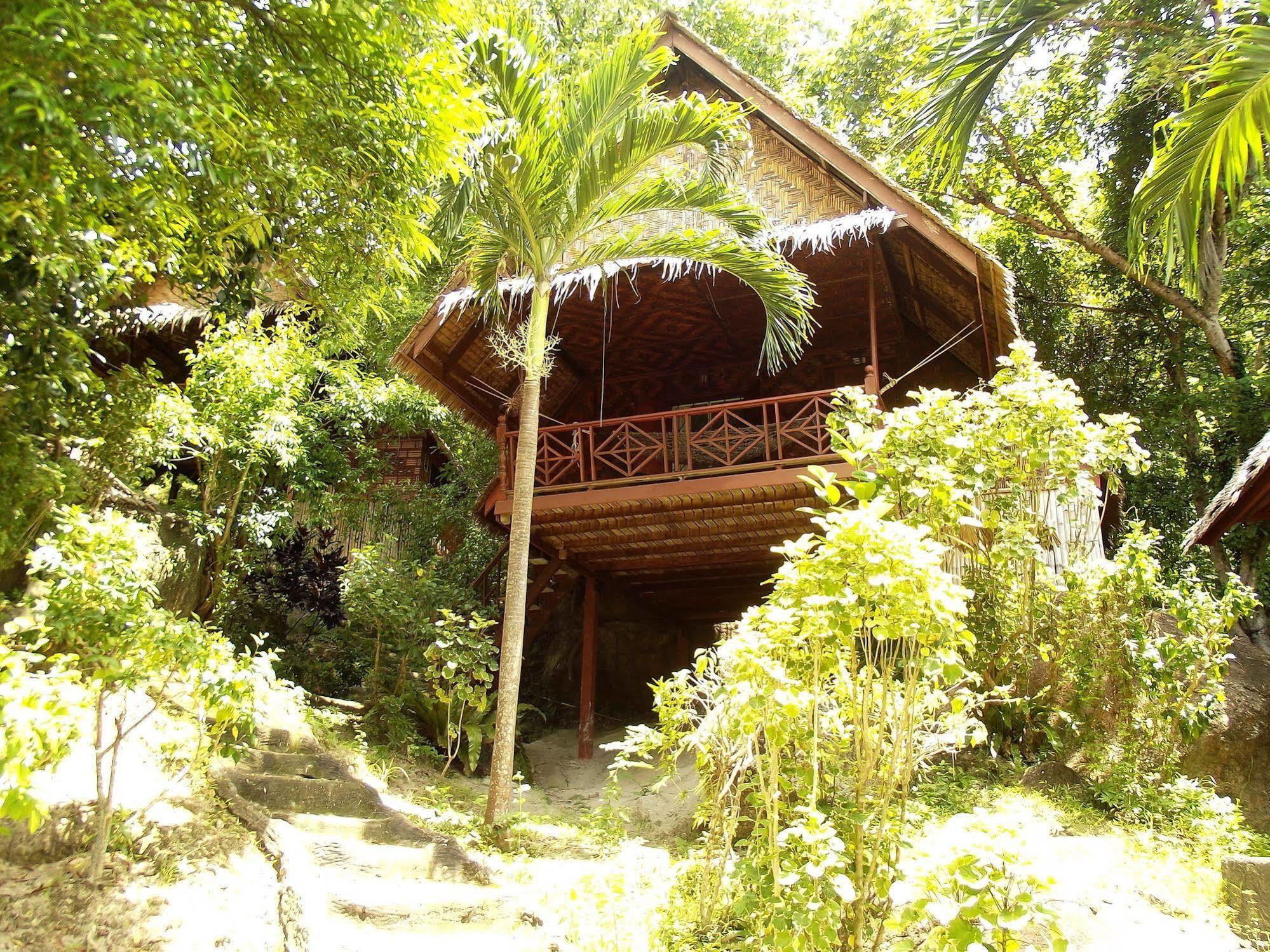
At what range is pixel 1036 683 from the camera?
6.82 m

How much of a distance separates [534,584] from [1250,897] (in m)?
6.13

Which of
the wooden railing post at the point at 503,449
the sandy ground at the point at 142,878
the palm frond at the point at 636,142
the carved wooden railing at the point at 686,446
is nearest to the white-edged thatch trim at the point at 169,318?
the wooden railing post at the point at 503,449

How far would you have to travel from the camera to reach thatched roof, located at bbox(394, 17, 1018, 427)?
7777 mm

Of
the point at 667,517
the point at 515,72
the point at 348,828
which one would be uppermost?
the point at 515,72

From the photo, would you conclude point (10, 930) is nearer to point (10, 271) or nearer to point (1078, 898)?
point (10, 271)

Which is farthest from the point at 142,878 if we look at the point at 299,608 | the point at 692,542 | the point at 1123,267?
the point at 1123,267

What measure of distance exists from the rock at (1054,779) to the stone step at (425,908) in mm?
3640

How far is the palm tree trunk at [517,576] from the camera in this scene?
5516 millimetres

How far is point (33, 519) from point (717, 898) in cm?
475

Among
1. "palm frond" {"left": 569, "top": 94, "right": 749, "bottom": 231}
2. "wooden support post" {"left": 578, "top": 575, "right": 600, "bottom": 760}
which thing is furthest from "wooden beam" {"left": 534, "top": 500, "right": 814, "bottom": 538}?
"palm frond" {"left": 569, "top": 94, "right": 749, "bottom": 231}

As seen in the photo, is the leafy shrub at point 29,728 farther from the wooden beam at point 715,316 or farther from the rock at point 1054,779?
the wooden beam at point 715,316

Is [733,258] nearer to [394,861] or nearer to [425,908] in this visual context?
[394,861]

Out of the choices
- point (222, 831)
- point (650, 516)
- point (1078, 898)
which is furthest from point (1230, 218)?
point (222, 831)

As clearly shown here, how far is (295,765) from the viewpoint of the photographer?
20.0ft
